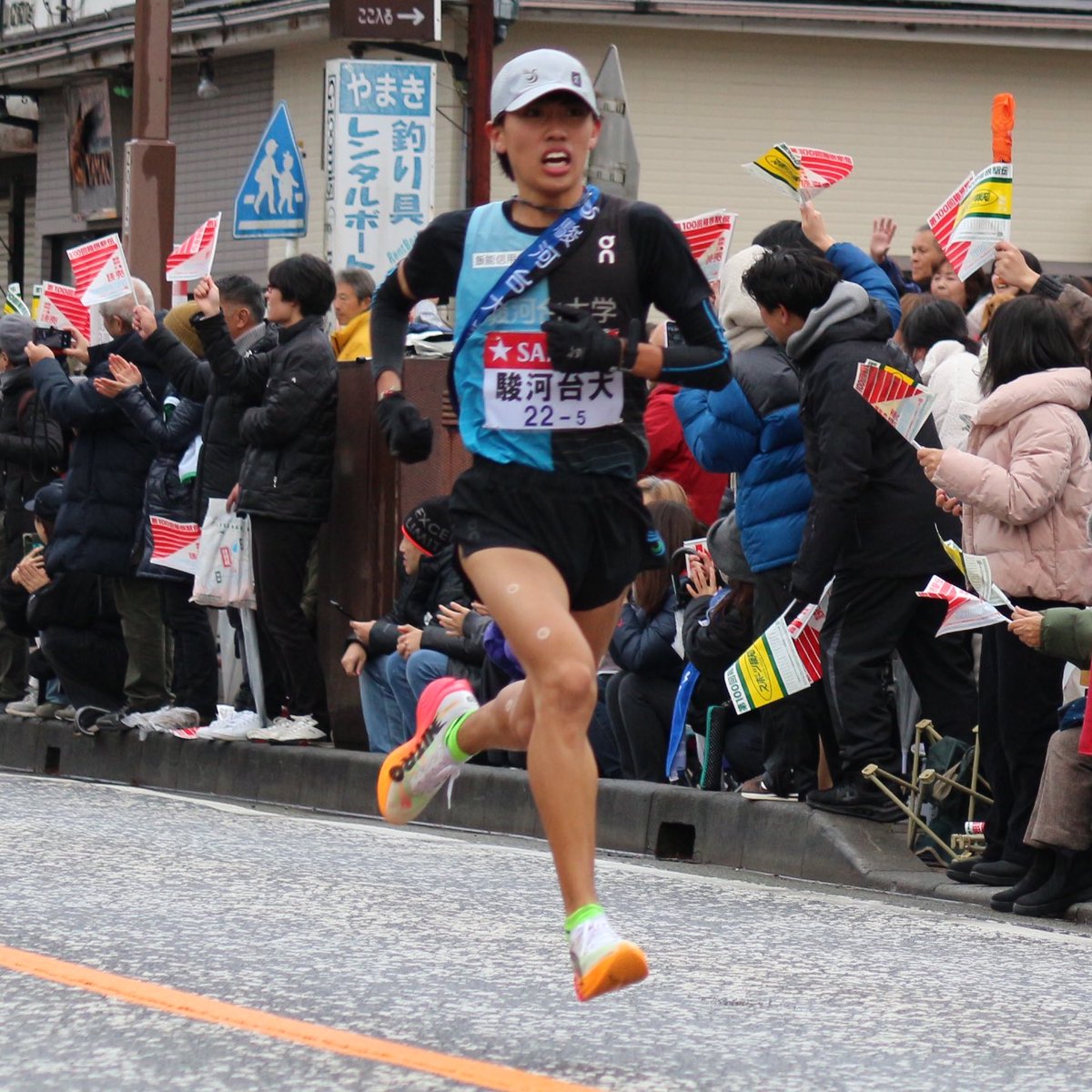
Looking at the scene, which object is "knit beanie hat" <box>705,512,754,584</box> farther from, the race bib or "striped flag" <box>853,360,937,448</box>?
the race bib

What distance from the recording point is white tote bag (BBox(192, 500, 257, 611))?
448 inches

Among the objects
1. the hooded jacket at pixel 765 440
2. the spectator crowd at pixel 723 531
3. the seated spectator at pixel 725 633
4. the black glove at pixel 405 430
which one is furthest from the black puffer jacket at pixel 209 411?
the black glove at pixel 405 430

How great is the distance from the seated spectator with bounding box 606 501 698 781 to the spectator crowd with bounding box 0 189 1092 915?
12 millimetres

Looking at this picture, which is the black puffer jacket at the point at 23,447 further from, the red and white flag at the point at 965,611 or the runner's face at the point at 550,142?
the runner's face at the point at 550,142

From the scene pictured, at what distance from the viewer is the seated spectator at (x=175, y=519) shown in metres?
11.7

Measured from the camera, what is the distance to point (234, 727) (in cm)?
1177

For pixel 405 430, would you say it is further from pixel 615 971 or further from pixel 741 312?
pixel 741 312

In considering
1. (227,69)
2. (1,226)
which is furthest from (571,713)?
(1,226)

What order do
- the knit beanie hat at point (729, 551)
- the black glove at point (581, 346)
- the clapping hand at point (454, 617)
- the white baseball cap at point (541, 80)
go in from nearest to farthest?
the black glove at point (581, 346), the white baseball cap at point (541, 80), the knit beanie hat at point (729, 551), the clapping hand at point (454, 617)

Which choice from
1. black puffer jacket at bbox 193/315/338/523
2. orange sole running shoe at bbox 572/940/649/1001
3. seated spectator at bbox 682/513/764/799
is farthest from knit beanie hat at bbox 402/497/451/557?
orange sole running shoe at bbox 572/940/649/1001

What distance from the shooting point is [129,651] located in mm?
12438

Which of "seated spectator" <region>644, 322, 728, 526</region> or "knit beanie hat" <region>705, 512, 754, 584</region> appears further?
"seated spectator" <region>644, 322, 728, 526</region>

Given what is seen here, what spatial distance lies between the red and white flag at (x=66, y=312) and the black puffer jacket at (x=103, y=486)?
18cm

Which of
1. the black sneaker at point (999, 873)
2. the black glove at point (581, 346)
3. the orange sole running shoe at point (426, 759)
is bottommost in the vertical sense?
the black sneaker at point (999, 873)
